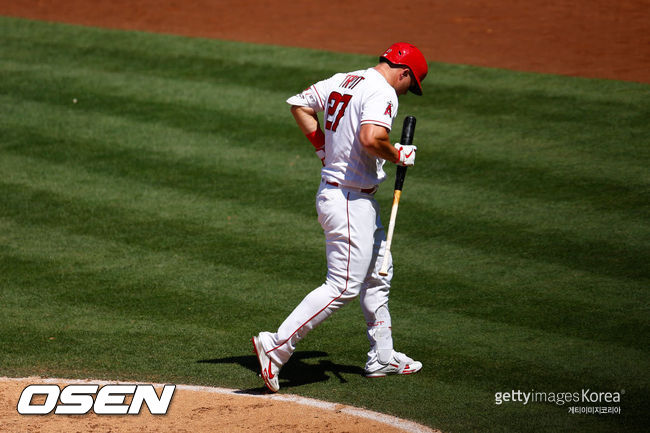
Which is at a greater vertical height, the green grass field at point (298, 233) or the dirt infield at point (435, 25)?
the dirt infield at point (435, 25)

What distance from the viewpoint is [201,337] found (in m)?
6.23

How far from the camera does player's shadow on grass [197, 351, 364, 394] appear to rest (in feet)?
18.4

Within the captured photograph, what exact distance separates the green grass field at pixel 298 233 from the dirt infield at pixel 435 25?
0.92 m

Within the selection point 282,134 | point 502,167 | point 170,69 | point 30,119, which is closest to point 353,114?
point 502,167

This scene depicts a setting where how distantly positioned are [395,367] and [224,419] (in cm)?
131

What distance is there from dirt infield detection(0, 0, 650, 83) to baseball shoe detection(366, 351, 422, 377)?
25.3ft

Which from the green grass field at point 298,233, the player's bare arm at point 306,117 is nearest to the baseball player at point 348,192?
the player's bare arm at point 306,117

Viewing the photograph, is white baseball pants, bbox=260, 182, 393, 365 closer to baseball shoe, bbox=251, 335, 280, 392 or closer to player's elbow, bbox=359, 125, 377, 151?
baseball shoe, bbox=251, 335, 280, 392

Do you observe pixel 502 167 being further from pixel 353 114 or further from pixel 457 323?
pixel 353 114

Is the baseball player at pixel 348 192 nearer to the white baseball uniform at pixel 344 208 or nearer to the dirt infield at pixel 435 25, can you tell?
the white baseball uniform at pixel 344 208

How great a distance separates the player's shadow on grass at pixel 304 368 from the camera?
562cm

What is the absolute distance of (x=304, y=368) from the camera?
5832 mm

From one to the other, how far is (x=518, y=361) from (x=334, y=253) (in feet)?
5.14

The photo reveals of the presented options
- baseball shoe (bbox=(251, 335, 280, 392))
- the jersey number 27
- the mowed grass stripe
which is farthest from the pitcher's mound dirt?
the mowed grass stripe
